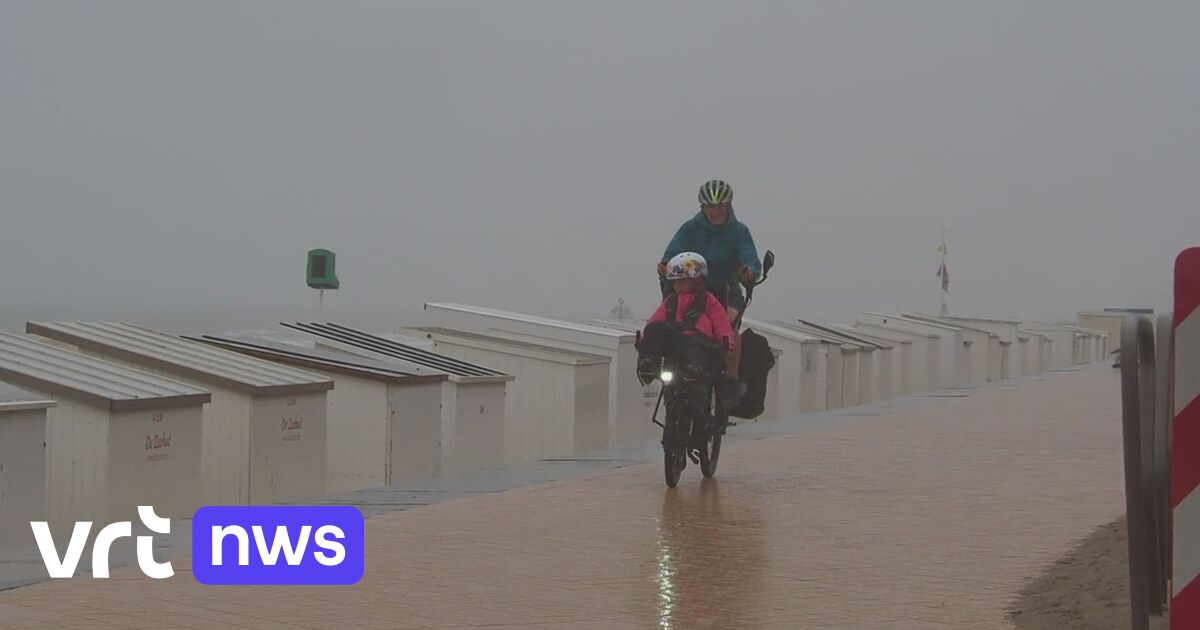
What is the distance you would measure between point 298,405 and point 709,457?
3722mm

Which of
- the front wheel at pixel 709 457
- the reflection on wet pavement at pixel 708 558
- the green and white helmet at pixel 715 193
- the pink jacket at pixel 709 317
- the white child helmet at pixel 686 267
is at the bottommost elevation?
the reflection on wet pavement at pixel 708 558

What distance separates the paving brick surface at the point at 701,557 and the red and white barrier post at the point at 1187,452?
1.99 metres

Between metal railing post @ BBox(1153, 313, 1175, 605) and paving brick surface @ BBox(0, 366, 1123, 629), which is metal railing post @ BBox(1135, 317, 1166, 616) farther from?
paving brick surface @ BBox(0, 366, 1123, 629)

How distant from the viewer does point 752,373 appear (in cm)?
1162

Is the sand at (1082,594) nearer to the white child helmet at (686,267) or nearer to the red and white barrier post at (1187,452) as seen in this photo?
the red and white barrier post at (1187,452)

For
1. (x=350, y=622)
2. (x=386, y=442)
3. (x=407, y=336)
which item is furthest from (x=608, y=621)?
(x=407, y=336)

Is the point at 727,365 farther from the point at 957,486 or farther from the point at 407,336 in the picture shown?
the point at 407,336

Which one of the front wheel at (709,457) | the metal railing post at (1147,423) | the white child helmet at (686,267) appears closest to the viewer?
the metal railing post at (1147,423)

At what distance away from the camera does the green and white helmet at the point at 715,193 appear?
1154cm

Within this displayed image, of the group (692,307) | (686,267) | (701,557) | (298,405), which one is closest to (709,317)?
(692,307)

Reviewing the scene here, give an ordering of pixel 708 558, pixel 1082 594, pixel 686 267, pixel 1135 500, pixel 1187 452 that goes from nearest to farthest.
A: pixel 1187 452 → pixel 1135 500 → pixel 1082 594 → pixel 708 558 → pixel 686 267

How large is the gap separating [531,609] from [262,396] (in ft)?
23.7

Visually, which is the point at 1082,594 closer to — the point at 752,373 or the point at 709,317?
the point at 709,317

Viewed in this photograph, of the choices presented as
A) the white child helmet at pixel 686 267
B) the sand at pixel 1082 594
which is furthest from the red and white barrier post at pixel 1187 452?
the white child helmet at pixel 686 267
